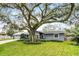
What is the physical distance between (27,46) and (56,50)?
57 centimetres

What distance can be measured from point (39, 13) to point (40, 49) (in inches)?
28.0

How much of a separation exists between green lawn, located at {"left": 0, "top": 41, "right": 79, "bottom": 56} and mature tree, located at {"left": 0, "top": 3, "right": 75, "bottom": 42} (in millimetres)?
207

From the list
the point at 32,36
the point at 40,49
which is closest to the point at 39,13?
the point at 32,36

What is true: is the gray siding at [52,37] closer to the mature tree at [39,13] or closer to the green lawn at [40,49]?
the green lawn at [40,49]

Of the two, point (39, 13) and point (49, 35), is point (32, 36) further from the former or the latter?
point (39, 13)

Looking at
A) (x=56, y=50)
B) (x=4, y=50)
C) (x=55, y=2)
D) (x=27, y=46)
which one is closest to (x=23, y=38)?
(x=27, y=46)

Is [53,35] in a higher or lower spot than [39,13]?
lower

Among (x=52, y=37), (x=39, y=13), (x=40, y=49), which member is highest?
(x=39, y=13)

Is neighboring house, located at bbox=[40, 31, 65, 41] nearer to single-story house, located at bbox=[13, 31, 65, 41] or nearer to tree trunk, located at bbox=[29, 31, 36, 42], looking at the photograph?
single-story house, located at bbox=[13, 31, 65, 41]

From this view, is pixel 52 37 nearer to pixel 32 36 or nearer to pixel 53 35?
pixel 53 35

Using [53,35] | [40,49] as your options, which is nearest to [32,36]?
[40,49]

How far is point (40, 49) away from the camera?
3.66 meters

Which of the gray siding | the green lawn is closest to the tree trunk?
the green lawn

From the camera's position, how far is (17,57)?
141 inches
